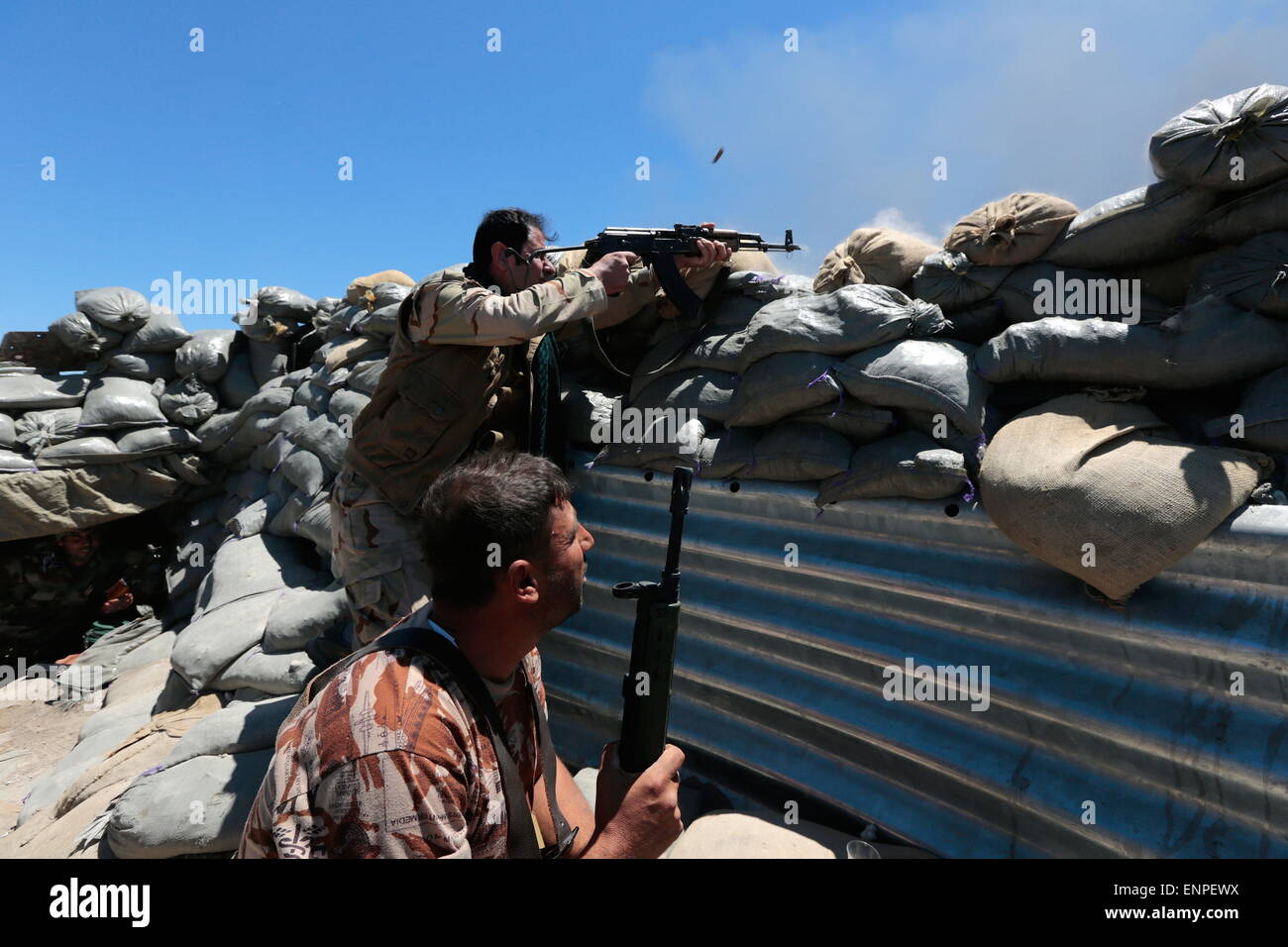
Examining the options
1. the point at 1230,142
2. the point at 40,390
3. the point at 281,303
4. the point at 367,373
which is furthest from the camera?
the point at 281,303

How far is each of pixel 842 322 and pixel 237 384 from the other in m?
5.72

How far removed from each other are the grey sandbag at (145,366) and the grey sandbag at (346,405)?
2746mm

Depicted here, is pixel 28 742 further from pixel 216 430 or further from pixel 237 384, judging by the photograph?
pixel 237 384

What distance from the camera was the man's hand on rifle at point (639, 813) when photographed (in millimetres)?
1305

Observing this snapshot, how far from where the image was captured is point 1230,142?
192 cm

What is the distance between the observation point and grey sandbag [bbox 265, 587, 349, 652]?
3.54m

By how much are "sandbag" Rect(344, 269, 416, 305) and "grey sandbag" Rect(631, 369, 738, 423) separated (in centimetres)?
303

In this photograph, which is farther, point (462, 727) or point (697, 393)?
point (697, 393)

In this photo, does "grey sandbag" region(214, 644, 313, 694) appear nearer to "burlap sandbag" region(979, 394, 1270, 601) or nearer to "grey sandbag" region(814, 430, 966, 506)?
"grey sandbag" region(814, 430, 966, 506)

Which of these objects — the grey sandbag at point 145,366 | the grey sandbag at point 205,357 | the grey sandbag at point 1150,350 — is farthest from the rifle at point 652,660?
the grey sandbag at point 145,366

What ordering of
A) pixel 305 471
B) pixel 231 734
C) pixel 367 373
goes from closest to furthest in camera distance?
pixel 231 734 → pixel 367 373 → pixel 305 471

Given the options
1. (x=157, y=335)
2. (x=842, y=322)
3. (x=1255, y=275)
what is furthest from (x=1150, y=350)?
(x=157, y=335)

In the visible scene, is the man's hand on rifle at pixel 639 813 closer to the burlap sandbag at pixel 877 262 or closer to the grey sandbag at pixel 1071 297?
the grey sandbag at pixel 1071 297
